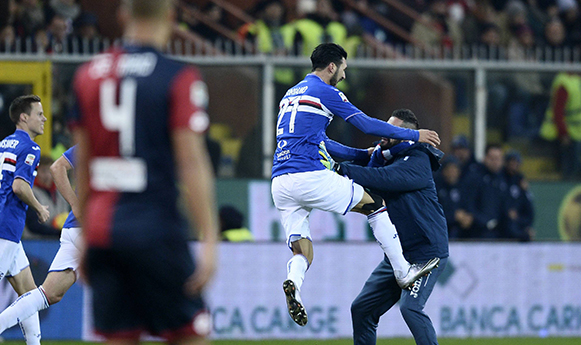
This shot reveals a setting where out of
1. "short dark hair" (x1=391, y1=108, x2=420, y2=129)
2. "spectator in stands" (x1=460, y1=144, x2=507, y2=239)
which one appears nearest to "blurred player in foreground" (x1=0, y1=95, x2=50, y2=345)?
"short dark hair" (x1=391, y1=108, x2=420, y2=129)

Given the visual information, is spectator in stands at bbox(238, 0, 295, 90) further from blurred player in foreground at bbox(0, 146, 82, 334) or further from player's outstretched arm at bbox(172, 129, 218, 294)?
player's outstretched arm at bbox(172, 129, 218, 294)

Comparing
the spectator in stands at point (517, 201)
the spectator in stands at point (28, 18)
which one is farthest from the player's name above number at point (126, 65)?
the spectator in stands at point (517, 201)

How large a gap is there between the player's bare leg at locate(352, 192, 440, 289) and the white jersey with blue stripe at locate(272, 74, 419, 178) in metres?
0.56

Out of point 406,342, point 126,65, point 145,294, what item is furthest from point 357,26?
point 145,294

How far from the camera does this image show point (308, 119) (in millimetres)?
6891

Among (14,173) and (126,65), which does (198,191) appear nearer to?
(126,65)

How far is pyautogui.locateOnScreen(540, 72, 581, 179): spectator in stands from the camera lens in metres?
12.8

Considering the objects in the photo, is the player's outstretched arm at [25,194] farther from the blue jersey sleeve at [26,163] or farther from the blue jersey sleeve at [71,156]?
the blue jersey sleeve at [71,156]

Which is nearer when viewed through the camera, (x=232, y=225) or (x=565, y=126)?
(x=232, y=225)

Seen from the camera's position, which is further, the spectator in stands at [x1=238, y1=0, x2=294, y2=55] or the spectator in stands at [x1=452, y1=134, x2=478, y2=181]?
the spectator in stands at [x1=238, y1=0, x2=294, y2=55]

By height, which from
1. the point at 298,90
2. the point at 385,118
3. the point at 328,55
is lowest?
the point at 385,118

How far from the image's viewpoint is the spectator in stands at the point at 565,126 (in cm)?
1277

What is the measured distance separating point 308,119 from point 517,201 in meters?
6.03

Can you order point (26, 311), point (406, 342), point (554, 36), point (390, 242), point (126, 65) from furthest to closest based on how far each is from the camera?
point (554, 36) < point (406, 342) < point (26, 311) < point (390, 242) < point (126, 65)
